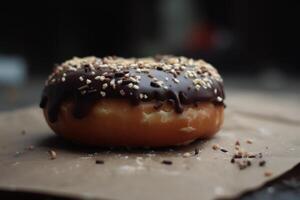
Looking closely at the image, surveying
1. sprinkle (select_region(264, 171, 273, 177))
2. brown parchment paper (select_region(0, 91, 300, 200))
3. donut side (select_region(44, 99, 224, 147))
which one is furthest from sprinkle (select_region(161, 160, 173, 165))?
sprinkle (select_region(264, 171, 273, 177))

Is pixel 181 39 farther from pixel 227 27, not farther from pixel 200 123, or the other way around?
pixel 200 123

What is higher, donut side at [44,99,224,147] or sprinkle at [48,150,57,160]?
donut side at [44,99,224,147]

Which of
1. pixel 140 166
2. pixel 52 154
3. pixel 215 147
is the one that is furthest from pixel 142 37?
pixel 140 166

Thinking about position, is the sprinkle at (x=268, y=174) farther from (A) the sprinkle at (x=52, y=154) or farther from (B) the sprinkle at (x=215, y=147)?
(A) the sprinkle at (x=52, y=154)

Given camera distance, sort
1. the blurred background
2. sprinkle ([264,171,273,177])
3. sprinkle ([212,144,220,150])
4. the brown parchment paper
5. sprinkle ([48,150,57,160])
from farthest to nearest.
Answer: the blurred background
sprinkle ([212,144,220,150])
sprinkle ([48,150,57,160])
sprinkle ([264,171,273,177])
the brown parchment paper

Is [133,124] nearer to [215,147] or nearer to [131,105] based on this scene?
[131,105]

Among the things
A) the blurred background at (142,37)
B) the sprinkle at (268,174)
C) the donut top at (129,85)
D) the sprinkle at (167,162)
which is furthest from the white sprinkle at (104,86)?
the blurred background at (142,37)

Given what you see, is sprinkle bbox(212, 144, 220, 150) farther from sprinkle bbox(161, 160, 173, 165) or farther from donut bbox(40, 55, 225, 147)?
sprinkle bbox(161, 160, 173, 165)

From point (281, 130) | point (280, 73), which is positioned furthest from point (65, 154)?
point (280, 73)
